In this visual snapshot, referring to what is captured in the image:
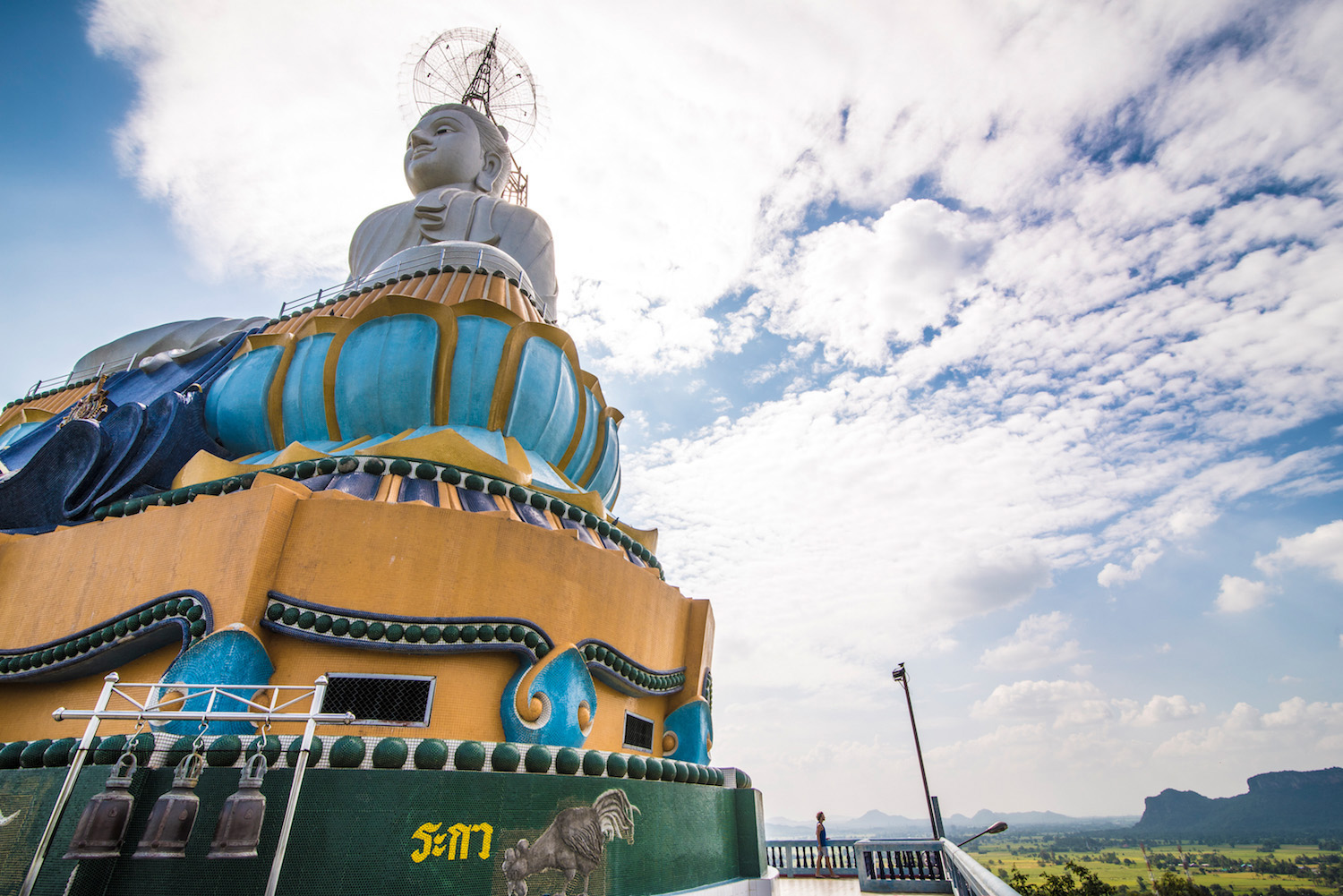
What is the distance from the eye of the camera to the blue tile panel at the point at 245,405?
36.6 feet

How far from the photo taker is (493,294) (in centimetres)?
1273

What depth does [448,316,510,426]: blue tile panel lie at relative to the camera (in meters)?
10.5

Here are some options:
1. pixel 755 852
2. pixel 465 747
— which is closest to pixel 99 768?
pixel 465 747

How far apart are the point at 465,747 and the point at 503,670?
1520 millimetres

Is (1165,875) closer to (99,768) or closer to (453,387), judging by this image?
(453,387)

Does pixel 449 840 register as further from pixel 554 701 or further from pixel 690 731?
pixel 690 731

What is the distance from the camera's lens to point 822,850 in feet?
44.3

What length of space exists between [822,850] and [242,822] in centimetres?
1232

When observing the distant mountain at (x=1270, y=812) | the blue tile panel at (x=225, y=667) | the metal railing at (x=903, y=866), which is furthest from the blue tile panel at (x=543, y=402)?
the distant mountain at (x=1270, y=812)

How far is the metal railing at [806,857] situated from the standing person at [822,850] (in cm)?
6

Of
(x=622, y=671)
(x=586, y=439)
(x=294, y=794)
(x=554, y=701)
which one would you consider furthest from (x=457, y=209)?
(x=294, y=794)

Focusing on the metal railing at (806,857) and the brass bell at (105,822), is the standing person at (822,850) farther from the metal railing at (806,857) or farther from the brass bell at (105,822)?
the brass bell at (105,822)

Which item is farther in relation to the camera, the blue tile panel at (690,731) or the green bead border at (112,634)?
the blue tile panel at (690,731)

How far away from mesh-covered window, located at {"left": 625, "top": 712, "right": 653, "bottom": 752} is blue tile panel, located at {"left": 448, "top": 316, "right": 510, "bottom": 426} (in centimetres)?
479
